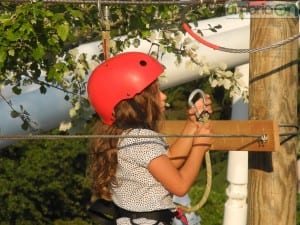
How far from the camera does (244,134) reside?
4773mm

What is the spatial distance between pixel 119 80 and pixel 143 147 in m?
0.28

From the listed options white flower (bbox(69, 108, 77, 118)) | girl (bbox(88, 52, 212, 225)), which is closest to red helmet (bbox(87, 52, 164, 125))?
girl (bbox(88, 52, 212, 225))

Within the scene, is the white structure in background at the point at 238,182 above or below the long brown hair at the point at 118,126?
above

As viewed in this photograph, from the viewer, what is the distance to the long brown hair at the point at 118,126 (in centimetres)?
446

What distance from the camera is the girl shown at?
4.45 metres

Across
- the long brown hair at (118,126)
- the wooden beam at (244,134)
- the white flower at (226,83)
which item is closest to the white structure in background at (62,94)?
the white flower at (226,83)

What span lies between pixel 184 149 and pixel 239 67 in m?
3.94

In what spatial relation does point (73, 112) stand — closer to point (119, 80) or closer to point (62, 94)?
point (62, 94)

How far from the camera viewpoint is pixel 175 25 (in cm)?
646

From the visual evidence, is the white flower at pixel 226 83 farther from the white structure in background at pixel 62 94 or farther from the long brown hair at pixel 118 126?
the long brown hair at pixel 118 126

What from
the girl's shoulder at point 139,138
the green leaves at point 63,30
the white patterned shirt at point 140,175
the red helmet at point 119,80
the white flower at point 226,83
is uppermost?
the white flower at point 226,83

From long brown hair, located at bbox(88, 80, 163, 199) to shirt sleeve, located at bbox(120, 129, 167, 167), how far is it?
34 mm

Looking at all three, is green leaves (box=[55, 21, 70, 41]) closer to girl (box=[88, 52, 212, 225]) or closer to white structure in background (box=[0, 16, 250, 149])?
girl (box=[88, 52, 212, 225])

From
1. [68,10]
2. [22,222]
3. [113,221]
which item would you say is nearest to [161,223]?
[113,221]
